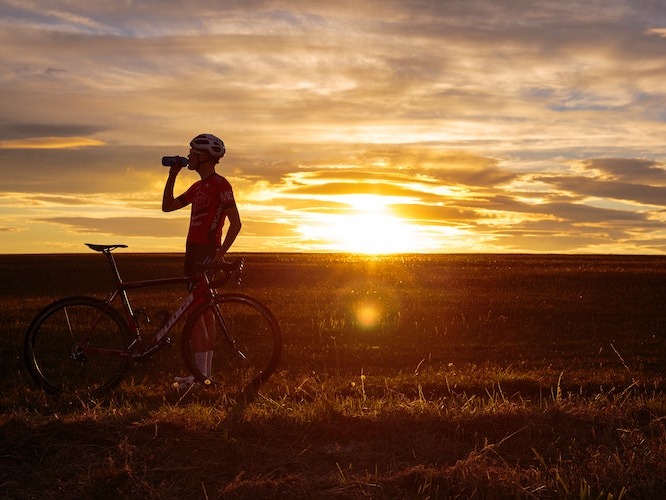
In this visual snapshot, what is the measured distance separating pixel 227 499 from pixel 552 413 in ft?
10.8

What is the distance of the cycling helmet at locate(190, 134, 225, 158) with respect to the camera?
952 cm

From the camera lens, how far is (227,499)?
557 cm

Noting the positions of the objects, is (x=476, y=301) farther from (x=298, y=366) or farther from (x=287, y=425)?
(x=287, y=425)

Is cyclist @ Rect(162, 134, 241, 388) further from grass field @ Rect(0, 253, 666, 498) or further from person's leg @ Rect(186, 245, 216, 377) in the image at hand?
grass field @ Rect(0, 253, 666, 498)

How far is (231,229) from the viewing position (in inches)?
375

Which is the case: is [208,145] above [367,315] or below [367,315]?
above

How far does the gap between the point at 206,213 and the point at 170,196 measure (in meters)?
0.59

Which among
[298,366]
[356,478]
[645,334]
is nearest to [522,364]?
[298,366]

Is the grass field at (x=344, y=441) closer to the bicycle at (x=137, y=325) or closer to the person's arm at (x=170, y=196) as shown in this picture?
the bicycle at (x=137, y=325)

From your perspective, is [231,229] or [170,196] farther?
[170,196]

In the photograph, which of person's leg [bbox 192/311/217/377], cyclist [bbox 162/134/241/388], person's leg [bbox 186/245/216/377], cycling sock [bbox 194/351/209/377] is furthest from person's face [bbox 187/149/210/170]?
cycling sock [bbox 194/351/209/377]

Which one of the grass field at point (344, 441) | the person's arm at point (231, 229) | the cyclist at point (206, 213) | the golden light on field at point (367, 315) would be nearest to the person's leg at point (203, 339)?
the cyclist at point (206, 213)

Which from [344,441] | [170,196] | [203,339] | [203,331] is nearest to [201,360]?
[203,339]

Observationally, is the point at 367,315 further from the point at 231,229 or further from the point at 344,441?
the point at 344,441
